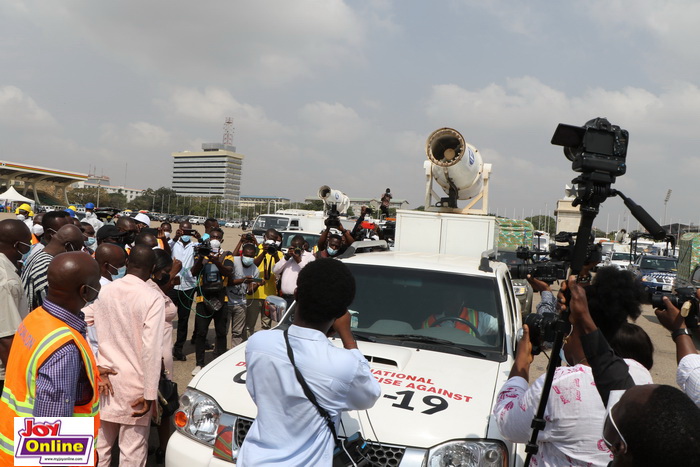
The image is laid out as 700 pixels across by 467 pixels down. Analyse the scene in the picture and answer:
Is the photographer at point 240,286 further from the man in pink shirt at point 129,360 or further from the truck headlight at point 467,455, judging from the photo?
the truck headlight at point 467,455

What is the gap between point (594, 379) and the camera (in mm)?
1992

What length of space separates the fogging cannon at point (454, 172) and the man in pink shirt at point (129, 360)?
16.6 ft

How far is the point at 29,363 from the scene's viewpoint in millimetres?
2160

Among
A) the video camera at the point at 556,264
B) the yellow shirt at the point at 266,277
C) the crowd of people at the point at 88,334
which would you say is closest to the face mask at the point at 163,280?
the crowd of people at the point at 88,334

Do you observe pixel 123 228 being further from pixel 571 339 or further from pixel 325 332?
pixel 571 339

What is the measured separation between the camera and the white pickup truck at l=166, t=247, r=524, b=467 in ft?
8.57

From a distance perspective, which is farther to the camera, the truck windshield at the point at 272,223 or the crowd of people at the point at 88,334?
the truck windshield at the point at 272,223

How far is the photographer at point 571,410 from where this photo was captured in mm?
2053

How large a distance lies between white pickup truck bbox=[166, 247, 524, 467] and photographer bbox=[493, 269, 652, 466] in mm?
476

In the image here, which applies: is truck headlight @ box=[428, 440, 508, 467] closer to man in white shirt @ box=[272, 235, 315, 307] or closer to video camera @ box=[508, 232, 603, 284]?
video camera @ box=[508, 232, 603, 284]

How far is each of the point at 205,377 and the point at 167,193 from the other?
132m

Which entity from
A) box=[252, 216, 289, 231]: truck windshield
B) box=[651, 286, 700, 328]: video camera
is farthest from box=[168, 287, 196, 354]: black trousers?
box=[252, 216, 289, 231]: truck windshield

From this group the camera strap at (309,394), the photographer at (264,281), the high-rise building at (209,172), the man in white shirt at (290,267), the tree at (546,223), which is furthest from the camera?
the high-rise building at (209,172)

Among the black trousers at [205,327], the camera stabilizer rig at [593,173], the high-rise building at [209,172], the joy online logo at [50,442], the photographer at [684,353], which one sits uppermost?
the high-rise building at [209,172]
